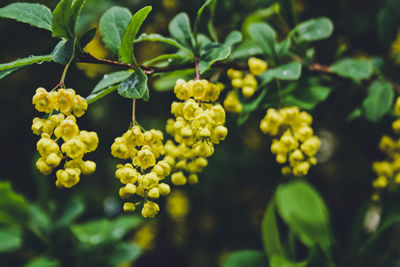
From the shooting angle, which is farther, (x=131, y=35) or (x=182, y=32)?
(x=182, y=32)

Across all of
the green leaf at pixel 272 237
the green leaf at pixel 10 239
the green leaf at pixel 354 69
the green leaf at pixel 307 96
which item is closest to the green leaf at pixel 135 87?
the green leaf at pixel 307 96

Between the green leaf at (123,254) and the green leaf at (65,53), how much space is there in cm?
105

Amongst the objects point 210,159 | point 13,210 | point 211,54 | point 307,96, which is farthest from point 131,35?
point 210,159

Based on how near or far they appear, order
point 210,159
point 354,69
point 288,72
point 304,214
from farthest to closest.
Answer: point 210,159
point 304,214
point 354,69
point 288,72

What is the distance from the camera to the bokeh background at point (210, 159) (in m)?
1.71

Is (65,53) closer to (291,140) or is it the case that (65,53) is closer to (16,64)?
(16,64)

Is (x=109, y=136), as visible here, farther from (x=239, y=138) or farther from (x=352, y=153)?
(x=352, y=153)

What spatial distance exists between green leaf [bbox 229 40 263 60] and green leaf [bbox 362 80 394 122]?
1.39 ft

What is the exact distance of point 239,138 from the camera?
7.24 ft

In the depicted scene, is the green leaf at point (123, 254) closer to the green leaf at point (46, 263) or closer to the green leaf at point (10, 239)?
the green leaf at point (46, 263)

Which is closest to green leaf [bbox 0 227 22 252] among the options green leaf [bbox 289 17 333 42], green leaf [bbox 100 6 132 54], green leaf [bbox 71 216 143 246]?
green leaf [bbox 71 216 143 246]

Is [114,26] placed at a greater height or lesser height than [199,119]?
greater

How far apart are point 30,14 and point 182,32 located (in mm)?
417

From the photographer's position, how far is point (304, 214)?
1.53 meters
